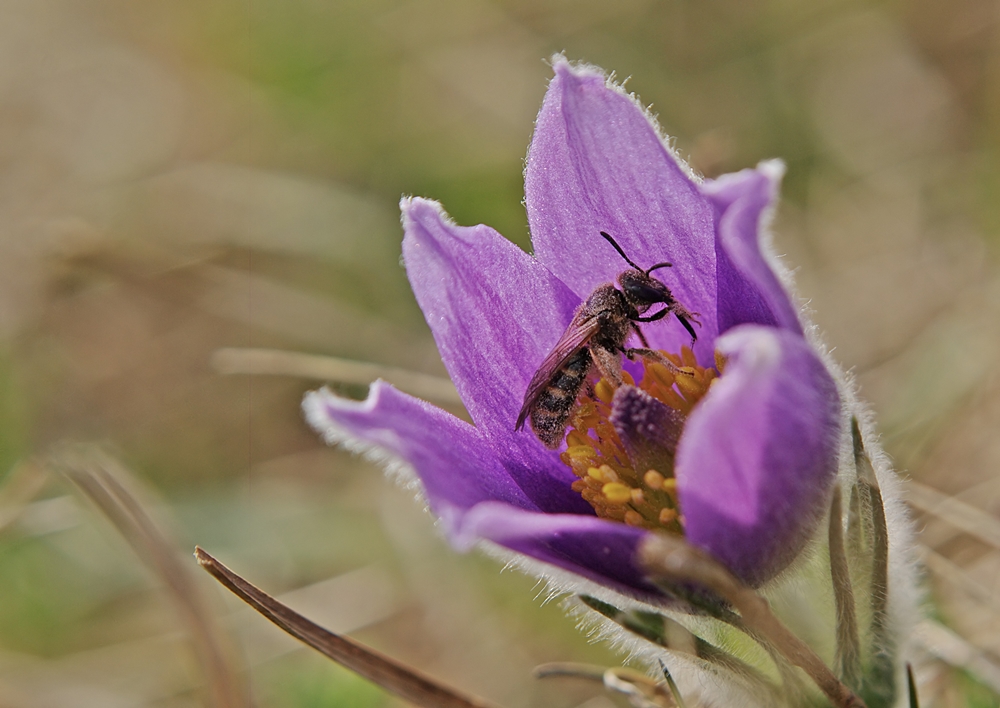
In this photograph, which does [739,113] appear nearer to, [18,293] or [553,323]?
[553,323]

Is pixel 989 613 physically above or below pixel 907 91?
below

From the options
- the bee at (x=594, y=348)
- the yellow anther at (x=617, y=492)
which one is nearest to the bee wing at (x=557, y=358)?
Answer: the bee at (x=594, y=348)

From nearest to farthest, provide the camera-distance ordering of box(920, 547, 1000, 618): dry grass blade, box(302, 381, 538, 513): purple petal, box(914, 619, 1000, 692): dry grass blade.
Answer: box(302, 381, 538, 513): purple petal → box(914, 619, 1000, 692): dry grass blade → box(920, 547, 1000, 618): dry grass blade

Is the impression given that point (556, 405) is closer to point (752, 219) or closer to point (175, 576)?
point (752, 219)

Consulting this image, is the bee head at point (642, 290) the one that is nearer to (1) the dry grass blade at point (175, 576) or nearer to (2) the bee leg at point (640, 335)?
(2) the bee leg at point (640, 335)

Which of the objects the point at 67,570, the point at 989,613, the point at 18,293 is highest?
the point at 18,293

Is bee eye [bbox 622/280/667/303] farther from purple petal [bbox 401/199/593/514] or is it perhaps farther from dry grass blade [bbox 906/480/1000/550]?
dry grass blade [bbox 906/480/1000/550]

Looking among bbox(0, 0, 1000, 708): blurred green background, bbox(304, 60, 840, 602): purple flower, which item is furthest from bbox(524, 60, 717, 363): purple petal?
bbox(0, 0, 1000, 708): blurred green background

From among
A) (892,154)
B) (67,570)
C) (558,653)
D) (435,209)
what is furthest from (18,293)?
(892,154)
